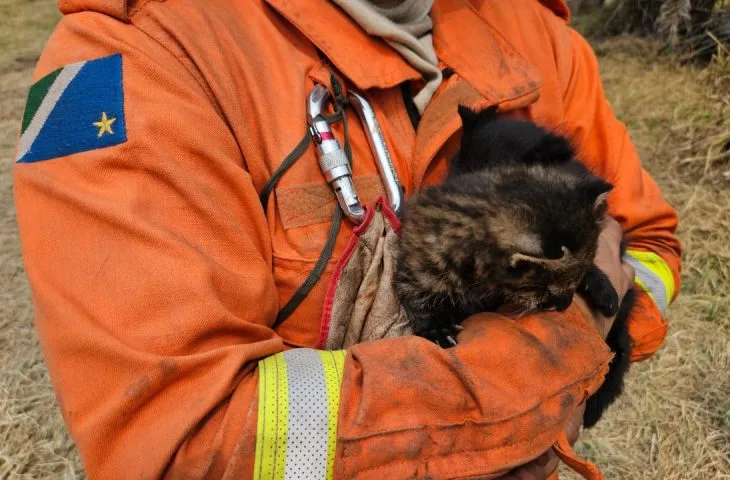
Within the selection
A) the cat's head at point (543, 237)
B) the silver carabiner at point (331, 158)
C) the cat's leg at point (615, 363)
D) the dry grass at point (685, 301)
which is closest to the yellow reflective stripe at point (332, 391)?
the silver carabiner at point (331, 158)

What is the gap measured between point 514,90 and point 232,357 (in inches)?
57.2

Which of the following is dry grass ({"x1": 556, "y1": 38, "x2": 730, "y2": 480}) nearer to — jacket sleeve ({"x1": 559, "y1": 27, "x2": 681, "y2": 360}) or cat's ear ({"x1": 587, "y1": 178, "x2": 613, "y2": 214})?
jacket sleeve ({"x1": 559, "y1": 27, "x2": 681, "y2": 360})

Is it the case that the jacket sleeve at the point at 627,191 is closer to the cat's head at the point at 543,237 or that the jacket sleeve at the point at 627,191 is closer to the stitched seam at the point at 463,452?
the cat's head at the point at 543,237

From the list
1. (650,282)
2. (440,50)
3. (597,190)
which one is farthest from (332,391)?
(650,282)

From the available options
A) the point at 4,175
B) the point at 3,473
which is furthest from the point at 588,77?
the point at 4,175

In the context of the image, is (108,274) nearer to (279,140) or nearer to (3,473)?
(279,140)

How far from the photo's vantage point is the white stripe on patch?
1547 mm

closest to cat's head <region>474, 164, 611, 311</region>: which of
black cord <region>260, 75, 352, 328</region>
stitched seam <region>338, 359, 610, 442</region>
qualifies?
stitched seam <region>338, 359, 610, 442</region>

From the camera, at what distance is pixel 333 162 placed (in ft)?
6.03

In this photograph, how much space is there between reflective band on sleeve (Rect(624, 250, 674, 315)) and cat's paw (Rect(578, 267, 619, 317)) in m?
0.54

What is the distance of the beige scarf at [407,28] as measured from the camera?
82.1 inches

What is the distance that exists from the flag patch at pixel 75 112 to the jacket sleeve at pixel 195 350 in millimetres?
16

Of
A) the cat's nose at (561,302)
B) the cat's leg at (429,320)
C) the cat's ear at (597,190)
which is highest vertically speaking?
the cat's ear at (597,190)

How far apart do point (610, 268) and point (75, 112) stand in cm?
186
